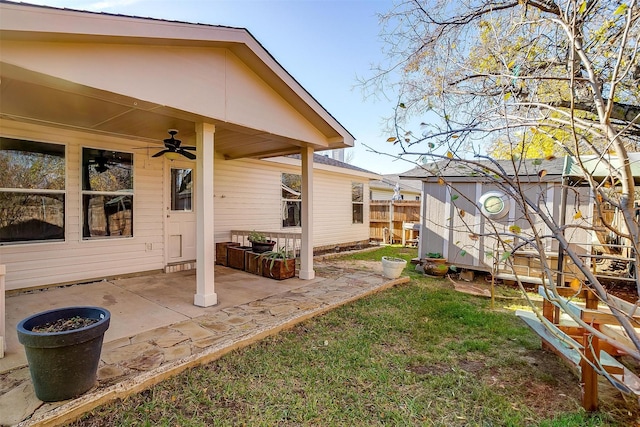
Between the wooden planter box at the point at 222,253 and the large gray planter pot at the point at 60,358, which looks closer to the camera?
the large gray planter pot at the point at 60,358

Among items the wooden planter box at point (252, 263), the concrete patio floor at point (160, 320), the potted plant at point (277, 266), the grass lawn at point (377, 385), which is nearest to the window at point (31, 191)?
the concrete patio floor at point (160, 320)

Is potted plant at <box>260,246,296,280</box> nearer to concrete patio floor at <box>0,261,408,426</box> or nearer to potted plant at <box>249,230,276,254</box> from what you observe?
concrete patio floor at <box>0,261,408,426</box>

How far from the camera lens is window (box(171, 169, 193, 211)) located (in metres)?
6.41

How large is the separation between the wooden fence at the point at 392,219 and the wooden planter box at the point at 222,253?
8109 mm

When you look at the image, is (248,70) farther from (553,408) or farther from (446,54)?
(553,408)

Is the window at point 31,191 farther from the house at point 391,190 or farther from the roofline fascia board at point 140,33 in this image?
the house at point 391,190

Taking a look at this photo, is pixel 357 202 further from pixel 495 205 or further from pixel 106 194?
pixel 106 194

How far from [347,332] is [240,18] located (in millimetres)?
5425

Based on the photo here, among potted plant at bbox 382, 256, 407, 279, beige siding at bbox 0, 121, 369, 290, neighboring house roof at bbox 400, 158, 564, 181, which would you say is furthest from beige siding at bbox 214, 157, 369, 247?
potted plant at bbox 382, 256, 407, 279

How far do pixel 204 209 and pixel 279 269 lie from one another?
2.14m

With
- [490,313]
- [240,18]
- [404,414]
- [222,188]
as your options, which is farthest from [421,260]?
[240,18]

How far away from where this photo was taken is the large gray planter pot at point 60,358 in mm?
2141

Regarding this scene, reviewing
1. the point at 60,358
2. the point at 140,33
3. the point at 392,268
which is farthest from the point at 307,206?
the point at 60,358

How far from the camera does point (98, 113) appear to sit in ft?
13.9
